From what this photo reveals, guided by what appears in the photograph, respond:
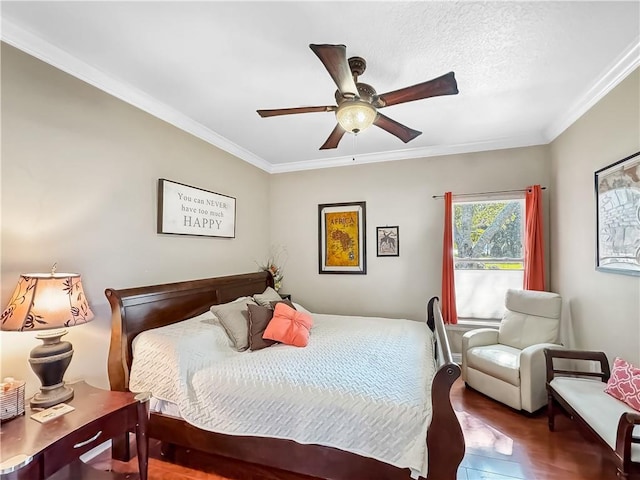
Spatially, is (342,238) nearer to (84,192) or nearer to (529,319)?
(529,319)

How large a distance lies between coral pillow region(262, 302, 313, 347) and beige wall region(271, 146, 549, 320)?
1.57m

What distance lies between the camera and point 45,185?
196 cm

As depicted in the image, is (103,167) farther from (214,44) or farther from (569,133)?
(569,133)

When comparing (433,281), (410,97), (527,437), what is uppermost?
(410,97)

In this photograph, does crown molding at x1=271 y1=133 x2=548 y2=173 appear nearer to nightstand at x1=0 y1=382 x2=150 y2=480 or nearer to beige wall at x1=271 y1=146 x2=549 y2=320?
beige wall at x1=271 y1=146 x2=549 y2=320

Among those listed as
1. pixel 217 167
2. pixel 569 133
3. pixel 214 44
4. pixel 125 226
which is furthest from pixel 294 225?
pixel 569 133

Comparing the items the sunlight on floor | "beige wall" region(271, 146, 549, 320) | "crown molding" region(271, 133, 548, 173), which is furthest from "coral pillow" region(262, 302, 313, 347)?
"crown molding" region(271, 133, 548, 173)

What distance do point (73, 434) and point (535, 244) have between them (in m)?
4.12

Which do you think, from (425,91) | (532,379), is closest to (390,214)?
(532,379)

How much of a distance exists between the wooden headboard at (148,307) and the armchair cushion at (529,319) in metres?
3.03

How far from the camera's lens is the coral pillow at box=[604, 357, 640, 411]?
76.4 inches

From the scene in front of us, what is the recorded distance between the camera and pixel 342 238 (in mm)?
4348

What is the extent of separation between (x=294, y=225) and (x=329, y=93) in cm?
234

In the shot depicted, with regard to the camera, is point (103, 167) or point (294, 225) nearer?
point (103, 167)
